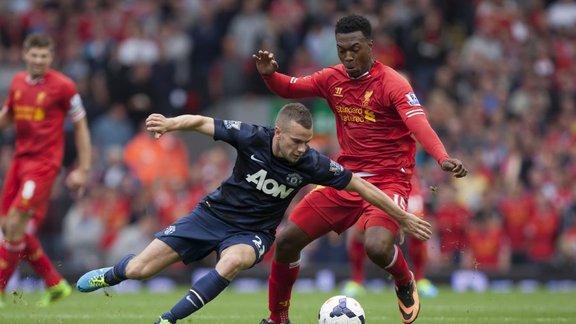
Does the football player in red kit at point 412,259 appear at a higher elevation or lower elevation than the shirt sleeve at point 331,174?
lower

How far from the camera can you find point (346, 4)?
76.9ft

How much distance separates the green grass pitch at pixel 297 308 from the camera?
1223cm

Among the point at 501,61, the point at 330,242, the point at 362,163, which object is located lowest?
the point at 330,242

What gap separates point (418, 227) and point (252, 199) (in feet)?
4.78

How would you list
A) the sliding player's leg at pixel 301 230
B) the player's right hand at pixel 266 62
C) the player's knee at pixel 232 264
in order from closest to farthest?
the player's knee at pixel 232 264 < the sliding player's leg at pixel 301 230 < the player's right hand at pixel 266 62

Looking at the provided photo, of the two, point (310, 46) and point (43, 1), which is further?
point (43, 1)

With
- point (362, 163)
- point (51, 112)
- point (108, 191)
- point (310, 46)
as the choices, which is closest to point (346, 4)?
point (310, 46)

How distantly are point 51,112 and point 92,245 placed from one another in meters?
6.10

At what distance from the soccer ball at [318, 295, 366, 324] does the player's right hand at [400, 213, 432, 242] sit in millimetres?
875

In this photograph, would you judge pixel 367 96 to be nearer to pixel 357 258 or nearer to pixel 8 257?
pixel 8 257

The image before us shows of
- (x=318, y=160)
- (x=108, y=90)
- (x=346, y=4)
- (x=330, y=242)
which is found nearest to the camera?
(x=318, y=160)

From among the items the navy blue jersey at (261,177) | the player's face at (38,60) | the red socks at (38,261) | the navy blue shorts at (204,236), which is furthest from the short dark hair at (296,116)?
the red socks at (38,261)

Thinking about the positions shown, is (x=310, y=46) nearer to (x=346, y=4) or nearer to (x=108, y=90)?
(x=346, y=4)

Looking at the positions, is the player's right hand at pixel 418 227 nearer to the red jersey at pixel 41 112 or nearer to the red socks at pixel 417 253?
the red jersey at pixel 41 112
